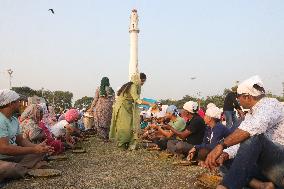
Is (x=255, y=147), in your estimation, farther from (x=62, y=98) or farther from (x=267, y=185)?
(x=62, y=98)

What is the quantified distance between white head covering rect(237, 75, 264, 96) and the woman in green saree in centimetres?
545

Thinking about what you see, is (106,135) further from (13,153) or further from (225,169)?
(225,169)

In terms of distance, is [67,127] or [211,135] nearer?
[211,135]

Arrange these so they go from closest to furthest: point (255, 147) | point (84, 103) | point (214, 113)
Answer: point (255, 147)
point (214, 113)
point (84, 103)

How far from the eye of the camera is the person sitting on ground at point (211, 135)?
587 centimetres

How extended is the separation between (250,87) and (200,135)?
3507mm

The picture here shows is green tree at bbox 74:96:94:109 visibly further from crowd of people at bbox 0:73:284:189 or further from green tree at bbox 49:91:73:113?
crowd of people at bbox 0:73:284:189

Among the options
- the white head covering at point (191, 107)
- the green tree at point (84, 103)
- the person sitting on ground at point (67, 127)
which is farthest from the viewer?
the green tree at point (84, 103)

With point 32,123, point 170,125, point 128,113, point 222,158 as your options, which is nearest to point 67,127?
point 128,113

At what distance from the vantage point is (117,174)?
5.58 meters

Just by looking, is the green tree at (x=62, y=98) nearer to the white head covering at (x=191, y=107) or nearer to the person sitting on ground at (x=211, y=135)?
the white head covering at (x=191, y=107)

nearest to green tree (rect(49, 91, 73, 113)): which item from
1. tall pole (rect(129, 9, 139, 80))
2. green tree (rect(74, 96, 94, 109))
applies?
green tree (rect(74, 96, 94, 109))

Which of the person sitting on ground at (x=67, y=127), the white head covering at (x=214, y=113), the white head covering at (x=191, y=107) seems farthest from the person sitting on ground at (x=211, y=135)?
the person sitting on ground at (x=67, y=127)

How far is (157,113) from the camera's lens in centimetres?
1193
